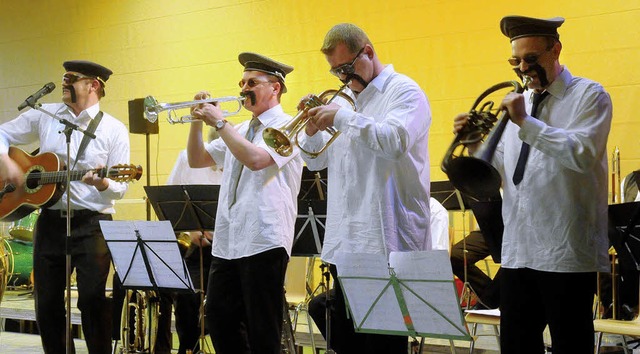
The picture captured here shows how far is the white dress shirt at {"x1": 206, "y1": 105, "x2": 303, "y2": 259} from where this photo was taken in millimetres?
3883

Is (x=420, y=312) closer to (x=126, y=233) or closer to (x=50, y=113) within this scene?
(x=126, y=233)

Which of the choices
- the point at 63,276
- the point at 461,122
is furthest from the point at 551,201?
the point at 63,276

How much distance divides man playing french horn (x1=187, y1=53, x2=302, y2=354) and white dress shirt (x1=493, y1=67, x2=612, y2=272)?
1.23 m

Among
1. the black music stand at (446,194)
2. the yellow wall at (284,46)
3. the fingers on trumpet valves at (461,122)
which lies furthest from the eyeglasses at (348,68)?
the yellow wall at (284,46)

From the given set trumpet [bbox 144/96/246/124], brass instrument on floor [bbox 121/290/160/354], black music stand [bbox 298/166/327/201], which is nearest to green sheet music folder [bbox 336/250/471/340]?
trumpet [bbox 144/96/246/124]

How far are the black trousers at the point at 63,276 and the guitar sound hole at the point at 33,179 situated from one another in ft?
0.79

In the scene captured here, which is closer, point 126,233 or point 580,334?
point 580,334

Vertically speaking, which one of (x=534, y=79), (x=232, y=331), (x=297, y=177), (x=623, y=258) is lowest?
(x=232, y=331)

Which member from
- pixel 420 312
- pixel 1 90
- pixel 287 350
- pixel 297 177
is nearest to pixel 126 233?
pixel 297 177

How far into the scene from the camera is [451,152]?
308 centimetres

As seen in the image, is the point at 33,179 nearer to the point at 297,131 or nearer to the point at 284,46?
the point at 297,131

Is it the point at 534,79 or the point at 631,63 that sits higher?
the point at 631,63

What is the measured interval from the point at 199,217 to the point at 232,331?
111cm

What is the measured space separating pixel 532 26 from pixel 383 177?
764 millimetres
